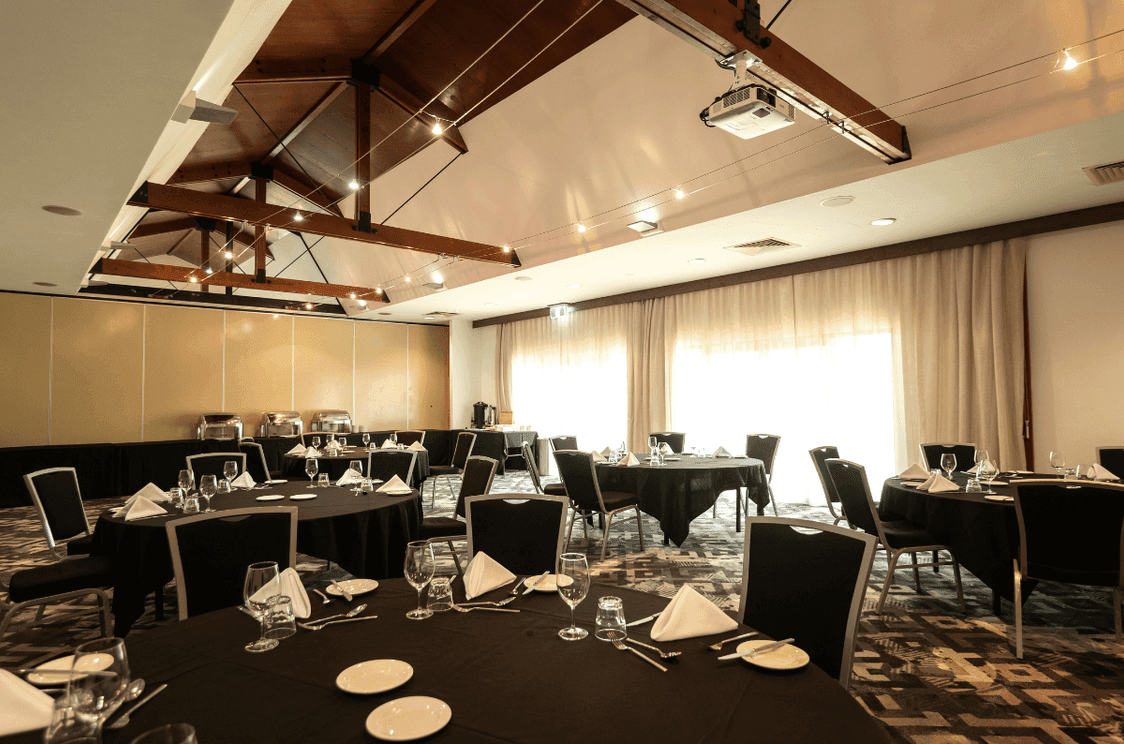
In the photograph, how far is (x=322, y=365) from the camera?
1227 cm

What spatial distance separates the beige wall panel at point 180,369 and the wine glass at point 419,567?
1083 centimetres

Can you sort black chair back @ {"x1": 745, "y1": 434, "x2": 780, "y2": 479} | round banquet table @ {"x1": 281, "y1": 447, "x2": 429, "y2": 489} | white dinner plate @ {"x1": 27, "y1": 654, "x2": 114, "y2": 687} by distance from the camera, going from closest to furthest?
1. white dinner plate @ {"x1": 27, "y1": 654, "x2": 114, "y2": 687}
2. round banquet table @ {"x1": 281, "y1": 447, "x2": 429, "y2": 489}
3. black chair back @ {"x1": 745, "y1": 434, "x2": 780, "y2": 479}

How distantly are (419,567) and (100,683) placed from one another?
2.73 feet

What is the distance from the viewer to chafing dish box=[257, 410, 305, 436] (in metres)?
11.2

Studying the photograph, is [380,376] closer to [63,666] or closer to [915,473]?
[915,473]

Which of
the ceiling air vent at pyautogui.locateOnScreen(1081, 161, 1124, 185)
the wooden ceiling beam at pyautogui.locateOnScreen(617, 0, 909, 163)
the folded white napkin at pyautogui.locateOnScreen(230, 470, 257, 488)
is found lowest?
the folded white napkin at pyautogui.locateOnScreen(230, 470, 257, 488)

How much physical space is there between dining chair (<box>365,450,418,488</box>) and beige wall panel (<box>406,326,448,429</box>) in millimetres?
7609

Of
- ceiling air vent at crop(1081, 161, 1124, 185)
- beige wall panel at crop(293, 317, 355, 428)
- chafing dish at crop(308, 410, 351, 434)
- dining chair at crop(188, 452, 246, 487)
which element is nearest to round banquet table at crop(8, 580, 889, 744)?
dining chair at crop(188, 452, 246, 487)

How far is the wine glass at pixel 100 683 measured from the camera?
3.26 feet

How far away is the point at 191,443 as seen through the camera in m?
9.46

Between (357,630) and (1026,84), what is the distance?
4.96 m

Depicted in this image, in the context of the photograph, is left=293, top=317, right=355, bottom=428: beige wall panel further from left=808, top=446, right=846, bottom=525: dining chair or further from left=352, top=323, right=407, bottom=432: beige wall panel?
left=808, top=446, right=846, bottom=525: dining chair

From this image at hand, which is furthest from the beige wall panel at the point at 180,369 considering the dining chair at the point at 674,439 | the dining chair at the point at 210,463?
the dining chair at the point at 674,439

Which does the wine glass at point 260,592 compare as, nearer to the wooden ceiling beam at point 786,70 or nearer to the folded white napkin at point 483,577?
the folded white napkin at point 483,577
